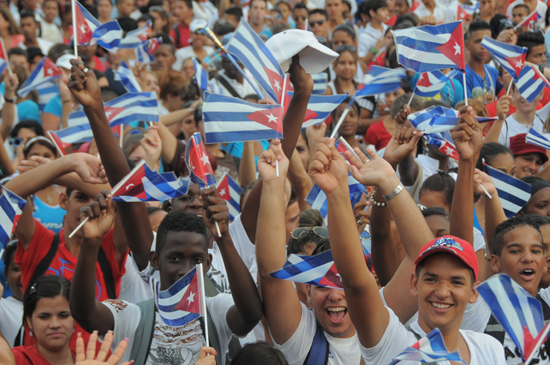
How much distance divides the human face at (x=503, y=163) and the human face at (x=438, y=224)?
5.06 ft

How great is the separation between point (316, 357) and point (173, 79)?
22.2 feet

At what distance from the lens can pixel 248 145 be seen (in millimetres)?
6102

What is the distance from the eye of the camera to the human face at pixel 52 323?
397 centimetres

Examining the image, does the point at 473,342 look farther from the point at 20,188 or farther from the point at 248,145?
the point at 248,145

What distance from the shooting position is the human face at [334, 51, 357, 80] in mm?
8516

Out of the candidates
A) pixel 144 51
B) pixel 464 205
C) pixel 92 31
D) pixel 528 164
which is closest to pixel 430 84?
pixel 528 164

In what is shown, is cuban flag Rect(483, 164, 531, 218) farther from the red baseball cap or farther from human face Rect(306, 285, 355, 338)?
human face Rect(306, 285, 355, 338)

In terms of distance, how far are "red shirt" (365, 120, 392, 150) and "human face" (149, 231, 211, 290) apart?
3.82 m

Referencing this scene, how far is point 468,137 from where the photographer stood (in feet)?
13.1

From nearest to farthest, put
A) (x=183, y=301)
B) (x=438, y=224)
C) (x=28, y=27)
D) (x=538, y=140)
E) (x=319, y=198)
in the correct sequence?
1. (x=183, y=301)
2. (x=438, y=224)
3. (x=319, y=198)
4. (x=538, y=140)
5. (x=28, y=27)

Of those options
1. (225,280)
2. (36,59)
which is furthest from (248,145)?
(36,59)

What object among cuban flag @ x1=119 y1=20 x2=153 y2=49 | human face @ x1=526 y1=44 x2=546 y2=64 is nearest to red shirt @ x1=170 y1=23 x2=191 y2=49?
cuban flag @ x1=119 y1=20 x2=153 y2=49

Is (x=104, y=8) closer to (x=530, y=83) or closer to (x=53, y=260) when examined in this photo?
(x=530, y=83)

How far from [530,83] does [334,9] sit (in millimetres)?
6172
